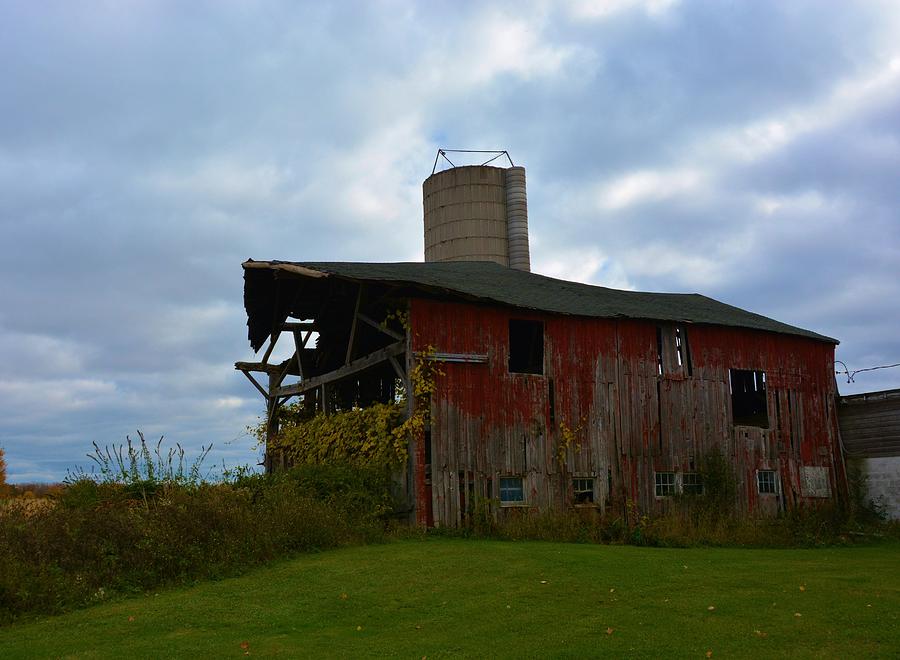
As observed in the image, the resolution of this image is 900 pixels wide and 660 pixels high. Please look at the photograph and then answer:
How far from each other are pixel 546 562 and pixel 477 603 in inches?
115

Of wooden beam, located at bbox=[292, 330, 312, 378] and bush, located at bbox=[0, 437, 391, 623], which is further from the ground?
wooden beam, located at bbox=[292, 330, 312, 378]

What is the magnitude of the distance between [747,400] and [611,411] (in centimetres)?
966

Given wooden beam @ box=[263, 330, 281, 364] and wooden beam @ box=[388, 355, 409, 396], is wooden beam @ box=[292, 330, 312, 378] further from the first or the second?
wooden beam @ box=[388, 355, 409, 396]

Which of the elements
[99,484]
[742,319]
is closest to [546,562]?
[99,484]

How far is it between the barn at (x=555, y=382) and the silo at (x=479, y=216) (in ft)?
19.4

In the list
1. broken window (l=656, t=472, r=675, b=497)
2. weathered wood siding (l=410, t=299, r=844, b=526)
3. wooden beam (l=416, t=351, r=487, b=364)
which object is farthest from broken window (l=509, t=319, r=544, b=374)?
wooden beam (l=416, t=351, r=487, b=364)

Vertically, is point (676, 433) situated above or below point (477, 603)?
above

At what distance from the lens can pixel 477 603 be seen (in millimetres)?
11141

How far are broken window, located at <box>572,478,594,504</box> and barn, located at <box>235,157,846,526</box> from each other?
0.18ft

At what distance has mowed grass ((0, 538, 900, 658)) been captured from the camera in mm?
9250

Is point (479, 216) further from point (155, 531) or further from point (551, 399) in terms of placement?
point (155, 531)

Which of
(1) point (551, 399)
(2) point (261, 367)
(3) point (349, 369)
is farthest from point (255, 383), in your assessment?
(1) point (551, 399)

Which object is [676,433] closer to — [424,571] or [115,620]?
[424,571]

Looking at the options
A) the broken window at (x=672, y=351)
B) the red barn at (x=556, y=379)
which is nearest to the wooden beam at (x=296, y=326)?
the red barn at (x=556, y=379)
